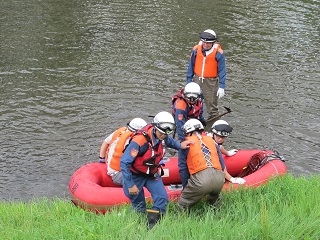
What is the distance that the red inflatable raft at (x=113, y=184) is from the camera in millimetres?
7496

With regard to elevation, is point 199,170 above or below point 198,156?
below

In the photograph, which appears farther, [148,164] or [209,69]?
[209,69]

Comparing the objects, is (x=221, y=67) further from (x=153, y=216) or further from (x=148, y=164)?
(x=153, y=216)

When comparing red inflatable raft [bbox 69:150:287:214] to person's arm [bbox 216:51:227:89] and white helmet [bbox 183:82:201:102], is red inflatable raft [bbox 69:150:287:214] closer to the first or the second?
white helmet [bbox 183:82:201:102]

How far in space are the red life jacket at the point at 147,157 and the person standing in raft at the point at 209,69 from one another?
3.75 m

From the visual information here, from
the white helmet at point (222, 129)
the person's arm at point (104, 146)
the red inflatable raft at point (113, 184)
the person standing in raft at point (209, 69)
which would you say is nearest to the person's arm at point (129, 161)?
the red inflatable raft at point (113, 184)

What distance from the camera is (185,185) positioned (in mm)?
7305

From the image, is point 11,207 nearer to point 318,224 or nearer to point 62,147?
point 62,147

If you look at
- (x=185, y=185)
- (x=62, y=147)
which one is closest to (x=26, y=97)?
(x=62, y=147)

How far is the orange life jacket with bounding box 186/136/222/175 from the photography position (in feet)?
22.7

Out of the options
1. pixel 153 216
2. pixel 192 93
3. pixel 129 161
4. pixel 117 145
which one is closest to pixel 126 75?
pixel 192 93

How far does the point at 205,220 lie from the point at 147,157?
1.27 m

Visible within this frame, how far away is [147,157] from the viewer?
680 cm

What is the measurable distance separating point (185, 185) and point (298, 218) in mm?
1843
